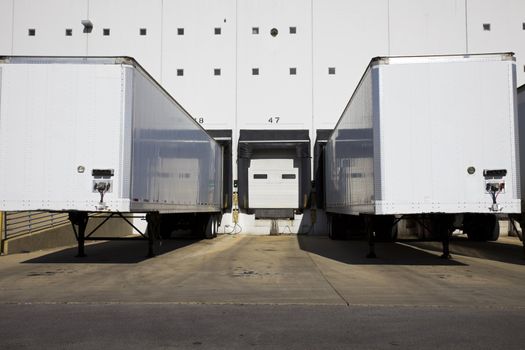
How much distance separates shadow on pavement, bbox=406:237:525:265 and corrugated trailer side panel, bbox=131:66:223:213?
6717 millimetres

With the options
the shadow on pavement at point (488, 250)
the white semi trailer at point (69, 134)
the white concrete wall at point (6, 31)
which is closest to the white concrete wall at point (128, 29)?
the white concrete wall at point (6, 31)

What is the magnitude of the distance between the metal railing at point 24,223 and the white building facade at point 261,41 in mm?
8611

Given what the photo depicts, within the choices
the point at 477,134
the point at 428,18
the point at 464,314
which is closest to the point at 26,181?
the point at 464,314

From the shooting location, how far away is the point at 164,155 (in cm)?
1330

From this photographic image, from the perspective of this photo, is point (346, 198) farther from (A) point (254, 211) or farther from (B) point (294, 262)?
(A) point (254, 211)

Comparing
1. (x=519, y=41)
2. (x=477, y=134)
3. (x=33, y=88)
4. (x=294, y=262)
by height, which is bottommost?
(x=294, y=262)

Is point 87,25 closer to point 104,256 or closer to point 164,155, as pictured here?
point 164,155

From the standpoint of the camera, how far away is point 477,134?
34.9 feet

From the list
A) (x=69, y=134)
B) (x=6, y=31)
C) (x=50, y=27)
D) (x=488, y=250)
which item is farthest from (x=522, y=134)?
(x=6, y=31)

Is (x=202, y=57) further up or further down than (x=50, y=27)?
further down

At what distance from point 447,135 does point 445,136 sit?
0.05 metres

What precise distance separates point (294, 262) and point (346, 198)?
353cm

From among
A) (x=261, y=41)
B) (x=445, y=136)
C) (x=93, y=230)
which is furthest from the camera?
(x=261, y=41)

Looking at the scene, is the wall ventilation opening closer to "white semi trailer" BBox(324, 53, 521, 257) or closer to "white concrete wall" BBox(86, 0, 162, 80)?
"white concrete wall" BBox(86, 0, 162, 80)
